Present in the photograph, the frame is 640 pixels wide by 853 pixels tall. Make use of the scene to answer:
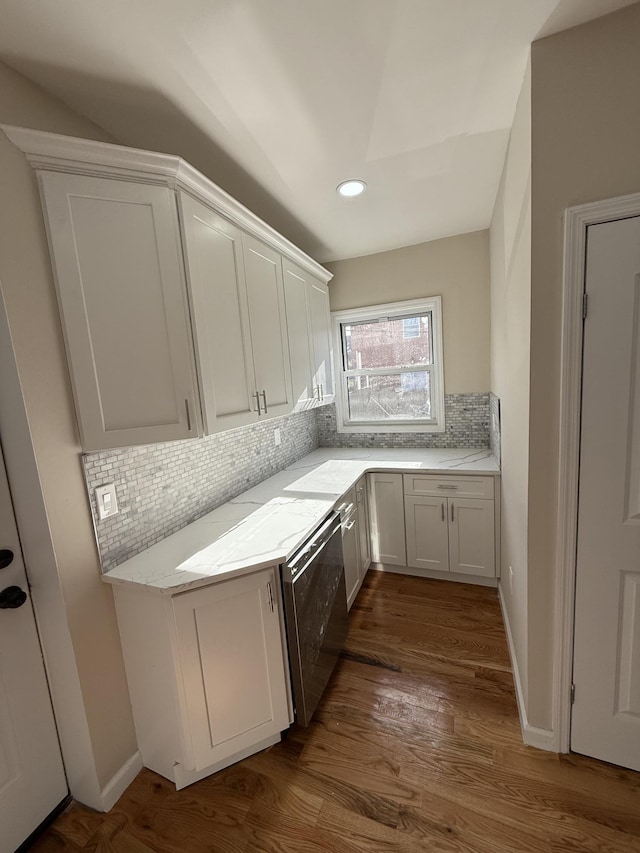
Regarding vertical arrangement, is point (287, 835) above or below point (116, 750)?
below

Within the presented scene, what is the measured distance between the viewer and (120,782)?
1.38 m

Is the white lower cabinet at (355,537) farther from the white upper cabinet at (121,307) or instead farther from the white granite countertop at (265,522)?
the white upper cabinet at (121,307)

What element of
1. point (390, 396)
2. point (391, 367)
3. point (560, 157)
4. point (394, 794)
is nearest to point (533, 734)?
point (394, 794)

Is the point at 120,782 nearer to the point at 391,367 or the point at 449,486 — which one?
the point at 449,486

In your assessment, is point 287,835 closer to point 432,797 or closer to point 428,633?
point 432,797

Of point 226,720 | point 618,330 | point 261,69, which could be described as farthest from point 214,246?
point 226,720

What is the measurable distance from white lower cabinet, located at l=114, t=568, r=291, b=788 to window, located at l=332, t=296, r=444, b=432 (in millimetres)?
2052

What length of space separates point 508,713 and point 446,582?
3.44ft

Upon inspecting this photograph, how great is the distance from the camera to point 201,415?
4.77ft

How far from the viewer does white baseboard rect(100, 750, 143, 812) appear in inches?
52.1

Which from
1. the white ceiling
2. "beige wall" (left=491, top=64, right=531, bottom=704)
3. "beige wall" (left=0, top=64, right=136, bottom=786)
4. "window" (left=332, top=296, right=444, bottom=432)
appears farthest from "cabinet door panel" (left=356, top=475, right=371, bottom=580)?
the white ceiling

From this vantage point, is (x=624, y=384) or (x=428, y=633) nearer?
(x=624, y=384)

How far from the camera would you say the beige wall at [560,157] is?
108 centimetres

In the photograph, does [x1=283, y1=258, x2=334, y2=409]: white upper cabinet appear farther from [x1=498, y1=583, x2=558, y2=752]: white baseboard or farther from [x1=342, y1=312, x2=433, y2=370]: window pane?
[x1=498, y1=583, x2=558, y2=752]: white baseboard
